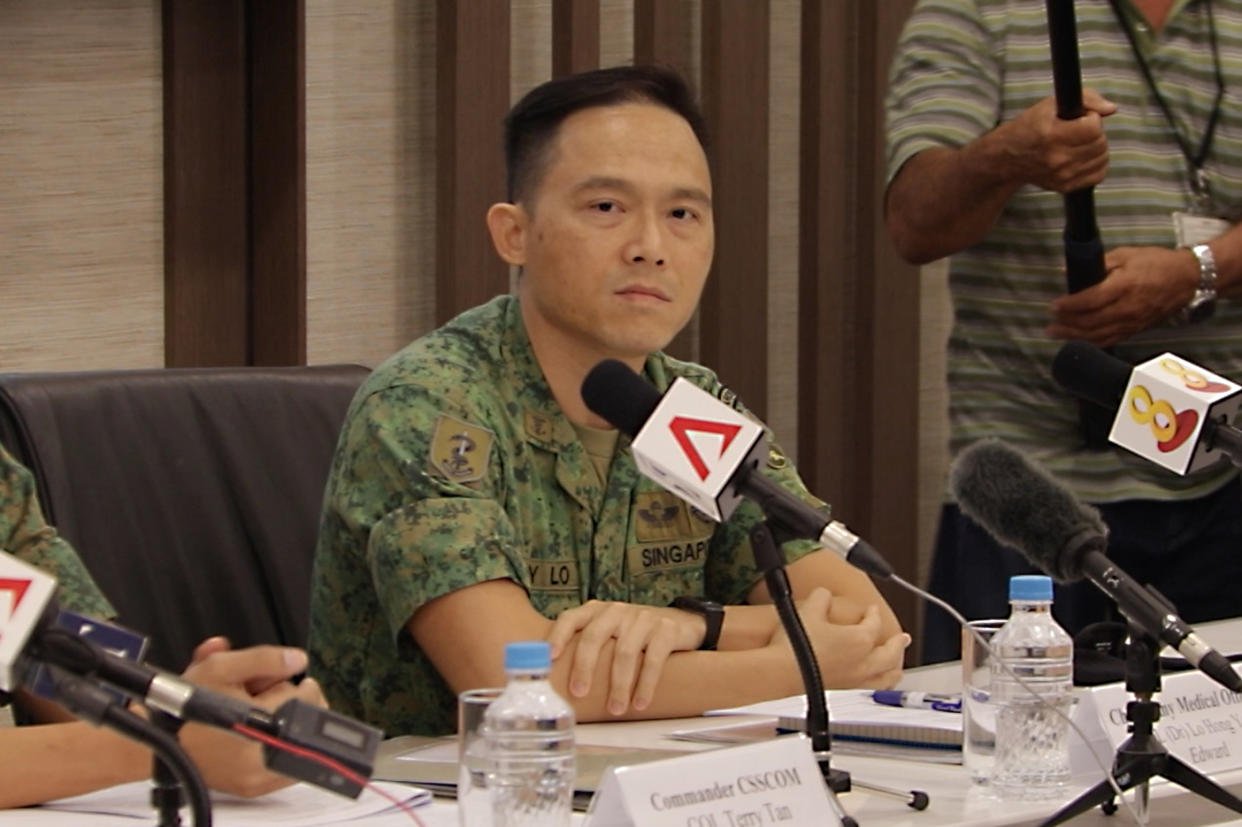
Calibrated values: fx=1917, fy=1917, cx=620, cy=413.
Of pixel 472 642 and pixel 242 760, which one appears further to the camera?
pixel 472 642

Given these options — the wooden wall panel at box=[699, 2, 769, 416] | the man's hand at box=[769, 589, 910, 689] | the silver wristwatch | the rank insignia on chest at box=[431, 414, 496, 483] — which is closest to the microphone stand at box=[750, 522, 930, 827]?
the man's hand at box=[769, 589, 910, 689]

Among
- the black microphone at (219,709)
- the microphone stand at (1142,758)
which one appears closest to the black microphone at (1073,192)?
the microphone stand at (1142,758)

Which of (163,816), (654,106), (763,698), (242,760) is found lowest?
(763,698)

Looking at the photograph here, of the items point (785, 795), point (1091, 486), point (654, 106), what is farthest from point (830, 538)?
point (1091, 486)

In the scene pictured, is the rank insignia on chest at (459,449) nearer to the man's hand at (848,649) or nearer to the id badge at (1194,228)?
the man's hand at (848,649)

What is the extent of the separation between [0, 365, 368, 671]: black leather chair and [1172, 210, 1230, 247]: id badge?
1.11m

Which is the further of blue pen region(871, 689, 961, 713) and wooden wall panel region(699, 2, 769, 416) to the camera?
wooden wall panel region(699, 2, 769, 416)

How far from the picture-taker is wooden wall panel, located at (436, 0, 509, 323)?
303 cm

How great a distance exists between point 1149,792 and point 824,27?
2.49 meters

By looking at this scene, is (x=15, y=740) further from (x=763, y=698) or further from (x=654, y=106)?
(x=654, y=106)

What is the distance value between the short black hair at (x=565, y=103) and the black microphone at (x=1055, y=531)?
81 centimetres

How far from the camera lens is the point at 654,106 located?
Result: 2184mm

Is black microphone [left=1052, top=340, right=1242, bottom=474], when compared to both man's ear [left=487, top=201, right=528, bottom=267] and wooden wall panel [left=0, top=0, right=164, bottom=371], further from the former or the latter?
wooden wall panel [left=0, top=0, right=164, bottom=371]

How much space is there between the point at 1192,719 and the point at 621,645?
1.72 feet
